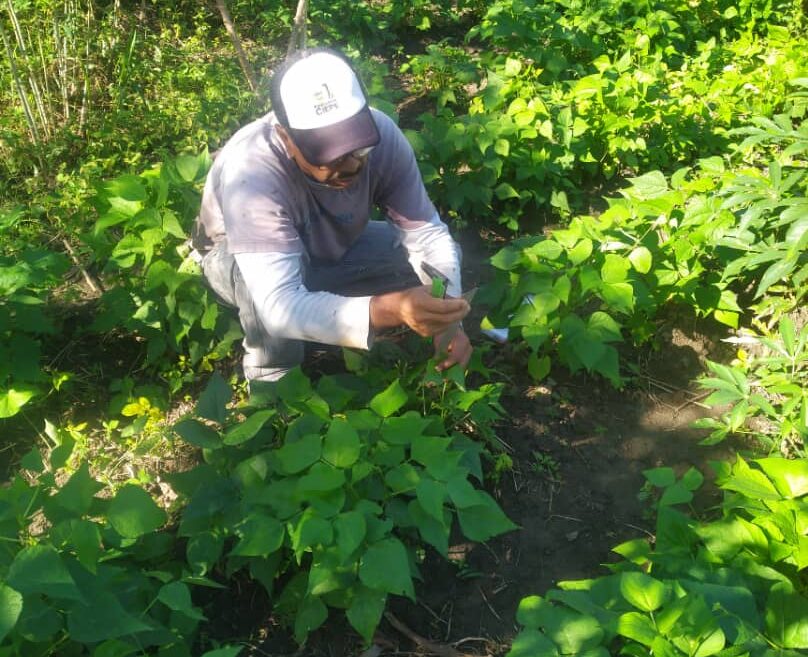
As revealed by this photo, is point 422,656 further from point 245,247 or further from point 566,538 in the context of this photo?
point 245,247

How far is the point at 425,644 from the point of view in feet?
7.32

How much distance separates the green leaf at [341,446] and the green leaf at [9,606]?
808 millimetres

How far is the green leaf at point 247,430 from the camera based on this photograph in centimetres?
208

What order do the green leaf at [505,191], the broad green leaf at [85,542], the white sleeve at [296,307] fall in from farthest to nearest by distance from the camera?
the green leaf at [505,191] < the white sleeve at [296,307] < the broad green leaf at [85,542]

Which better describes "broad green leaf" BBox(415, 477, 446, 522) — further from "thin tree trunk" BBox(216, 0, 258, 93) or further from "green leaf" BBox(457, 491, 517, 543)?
"thin tree trunk" BBox(216, 0, 258, 93)

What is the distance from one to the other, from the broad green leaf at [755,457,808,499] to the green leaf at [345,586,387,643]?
1.12 metres

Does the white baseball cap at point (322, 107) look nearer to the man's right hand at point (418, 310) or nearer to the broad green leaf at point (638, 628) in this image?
the man's right hand at point (418, 310)

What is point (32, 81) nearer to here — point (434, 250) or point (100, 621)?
point (434, 250)

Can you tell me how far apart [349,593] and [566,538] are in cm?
91

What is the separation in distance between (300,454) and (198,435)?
0.37 meters

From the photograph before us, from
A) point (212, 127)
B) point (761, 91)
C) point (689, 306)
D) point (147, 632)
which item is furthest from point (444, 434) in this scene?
point (761, 91)

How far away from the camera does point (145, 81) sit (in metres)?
4.71

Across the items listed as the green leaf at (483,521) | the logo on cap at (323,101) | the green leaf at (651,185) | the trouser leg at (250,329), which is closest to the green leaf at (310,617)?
the green leaf at (483,521)

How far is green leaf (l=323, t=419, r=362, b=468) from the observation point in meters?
1.99
